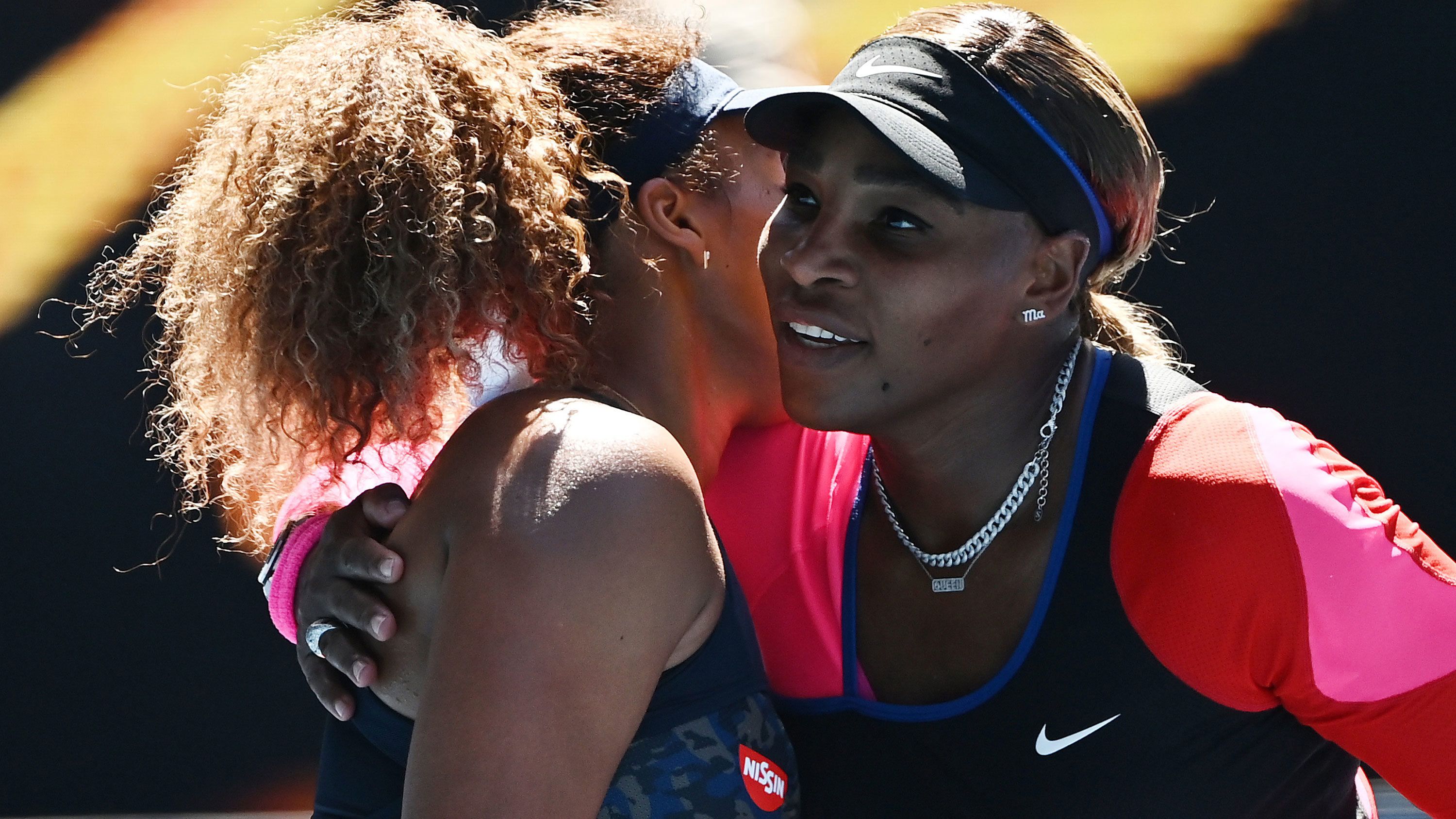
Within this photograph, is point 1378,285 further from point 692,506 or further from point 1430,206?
point 692,506

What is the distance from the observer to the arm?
1.17 meters

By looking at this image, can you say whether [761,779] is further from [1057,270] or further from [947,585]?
[1057,270]

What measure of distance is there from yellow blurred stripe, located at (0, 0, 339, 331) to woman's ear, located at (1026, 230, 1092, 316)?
1.76m

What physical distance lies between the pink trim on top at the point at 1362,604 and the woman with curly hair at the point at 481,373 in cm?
60

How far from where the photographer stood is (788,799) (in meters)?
1.52

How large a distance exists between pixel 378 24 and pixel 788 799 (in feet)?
3.43

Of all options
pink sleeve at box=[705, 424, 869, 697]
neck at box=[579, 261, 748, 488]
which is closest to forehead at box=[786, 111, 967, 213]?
neck at box=[579, 261, 748, 488]

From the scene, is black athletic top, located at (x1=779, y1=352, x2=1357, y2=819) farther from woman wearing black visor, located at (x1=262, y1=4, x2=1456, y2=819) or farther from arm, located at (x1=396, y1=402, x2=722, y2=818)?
arm, located at (x1=396, y1=402, x2=722, y2=818)

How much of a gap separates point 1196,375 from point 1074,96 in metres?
1.27

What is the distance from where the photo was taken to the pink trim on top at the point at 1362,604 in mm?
1309

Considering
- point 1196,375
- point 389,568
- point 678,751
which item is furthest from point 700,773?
point 1196,375

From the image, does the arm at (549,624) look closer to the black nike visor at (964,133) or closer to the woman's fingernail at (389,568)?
the woman's fingernail at (389,568)

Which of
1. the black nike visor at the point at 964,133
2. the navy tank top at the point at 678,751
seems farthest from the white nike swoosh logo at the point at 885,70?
the navy tank top at the point at 678,751

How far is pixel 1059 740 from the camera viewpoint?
4.75 feet
